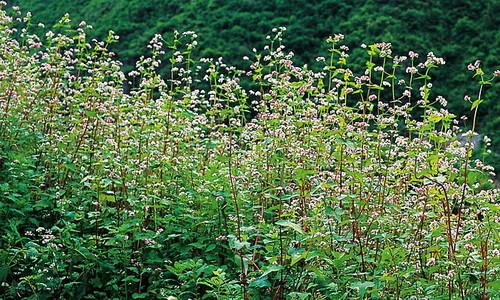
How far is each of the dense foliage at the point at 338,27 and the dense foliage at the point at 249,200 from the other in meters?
10.3

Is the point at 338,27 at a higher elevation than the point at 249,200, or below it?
below

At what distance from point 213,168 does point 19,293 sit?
1.58 meters

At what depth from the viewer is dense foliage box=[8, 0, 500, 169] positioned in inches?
581

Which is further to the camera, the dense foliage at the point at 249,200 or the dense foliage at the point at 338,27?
the dense foliage at the point at 338,27

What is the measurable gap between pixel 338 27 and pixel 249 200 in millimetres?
12870

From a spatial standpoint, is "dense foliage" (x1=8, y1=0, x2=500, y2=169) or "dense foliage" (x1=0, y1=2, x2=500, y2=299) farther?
"dense foliage" (x1=8, y1=0, x2=500, y2=169)

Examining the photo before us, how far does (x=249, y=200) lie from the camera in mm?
4023

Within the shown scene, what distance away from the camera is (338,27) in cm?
1609

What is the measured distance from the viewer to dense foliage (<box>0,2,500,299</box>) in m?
3.12

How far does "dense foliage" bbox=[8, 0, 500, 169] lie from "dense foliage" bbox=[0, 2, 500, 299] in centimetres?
1034

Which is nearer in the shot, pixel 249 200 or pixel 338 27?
pixel 249 200

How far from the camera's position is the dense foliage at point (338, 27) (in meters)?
14.8

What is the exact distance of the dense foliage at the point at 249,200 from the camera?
10.2 ft

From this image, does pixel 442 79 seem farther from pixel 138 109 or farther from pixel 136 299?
pixel 136 299
